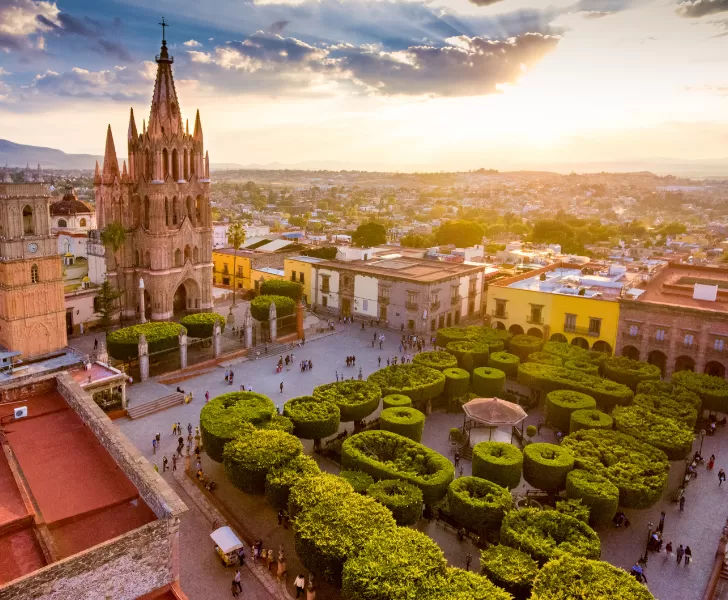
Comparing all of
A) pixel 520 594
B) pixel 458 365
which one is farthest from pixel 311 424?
pixel 458 365

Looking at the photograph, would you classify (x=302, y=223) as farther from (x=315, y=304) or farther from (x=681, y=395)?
(x=681, y=395)

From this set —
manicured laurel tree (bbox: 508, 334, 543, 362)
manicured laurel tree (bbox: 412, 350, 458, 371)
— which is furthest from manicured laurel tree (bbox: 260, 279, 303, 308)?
manicured laurel tree (bbox: 508, 334, 543, 362)

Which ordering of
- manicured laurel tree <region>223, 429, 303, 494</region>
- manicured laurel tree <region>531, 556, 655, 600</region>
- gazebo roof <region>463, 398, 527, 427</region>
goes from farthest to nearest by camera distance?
gazebo roof <region>463, 398, 527, 427</region>
manicured laurel tree <region>223, 429, 303, 494</region>
manicured laurel tree <region>531, 556, 655, 600</region>

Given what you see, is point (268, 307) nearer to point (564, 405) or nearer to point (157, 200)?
point (157, 200)

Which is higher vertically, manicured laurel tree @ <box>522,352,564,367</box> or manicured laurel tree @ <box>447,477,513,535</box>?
manicured laurel tree @ <box>522,352,564,367</box>

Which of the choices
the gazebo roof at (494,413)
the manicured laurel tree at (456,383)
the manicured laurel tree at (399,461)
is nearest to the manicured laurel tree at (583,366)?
the manicured laurel tree at (456,383)

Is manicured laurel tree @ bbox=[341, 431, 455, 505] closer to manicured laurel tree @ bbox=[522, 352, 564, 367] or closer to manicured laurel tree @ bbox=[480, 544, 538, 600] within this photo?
manicured laurel tree @ bbox=[480, 544, 538, 600]
